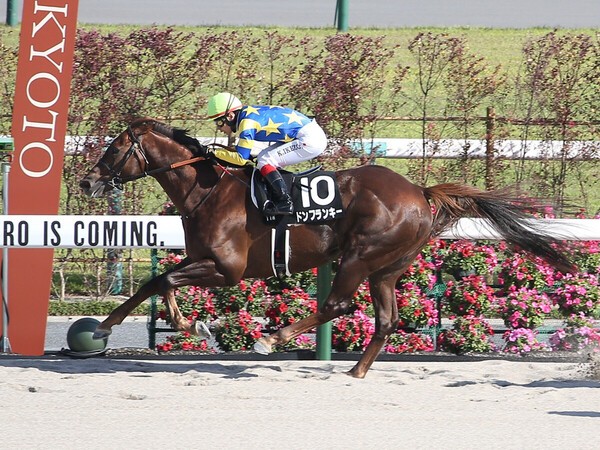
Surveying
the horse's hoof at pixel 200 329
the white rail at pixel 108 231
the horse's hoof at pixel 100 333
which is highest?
the white rail at pixel 108 231

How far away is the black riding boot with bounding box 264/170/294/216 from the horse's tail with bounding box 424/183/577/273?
1033 mm

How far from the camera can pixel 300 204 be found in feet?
24.3

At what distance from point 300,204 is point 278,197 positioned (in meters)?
0.16

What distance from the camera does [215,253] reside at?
7.36 m

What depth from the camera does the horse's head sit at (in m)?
7.62

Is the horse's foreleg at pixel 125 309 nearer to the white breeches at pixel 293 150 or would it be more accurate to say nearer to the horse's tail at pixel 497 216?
the white breeches at pixel 293 150

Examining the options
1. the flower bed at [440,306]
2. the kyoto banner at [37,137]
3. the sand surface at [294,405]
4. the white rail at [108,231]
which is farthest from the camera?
the kyoto banner at [37,137]

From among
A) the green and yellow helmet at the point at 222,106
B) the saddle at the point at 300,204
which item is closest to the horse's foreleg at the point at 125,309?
the saddle at the point at 300,204

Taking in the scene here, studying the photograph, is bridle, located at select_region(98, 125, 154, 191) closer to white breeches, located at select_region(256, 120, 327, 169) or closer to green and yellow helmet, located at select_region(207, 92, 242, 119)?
green and yellow helmet, located at select_region(207, 92, 242, 119)

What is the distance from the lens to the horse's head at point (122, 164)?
300 inches

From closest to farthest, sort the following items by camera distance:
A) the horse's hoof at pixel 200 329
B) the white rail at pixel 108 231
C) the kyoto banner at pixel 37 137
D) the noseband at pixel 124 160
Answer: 1. the horse's hoof at pixel 200 329
2. the noseband at pixel 124 160
3. the white rail at pixel 108 231
4. the kyoto banner at pixel 37 137

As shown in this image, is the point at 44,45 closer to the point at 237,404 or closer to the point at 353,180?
the point at 353,180

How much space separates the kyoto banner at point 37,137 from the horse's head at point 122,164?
3.75 ft

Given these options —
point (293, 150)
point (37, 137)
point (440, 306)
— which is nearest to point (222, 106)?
point (293, 150)
